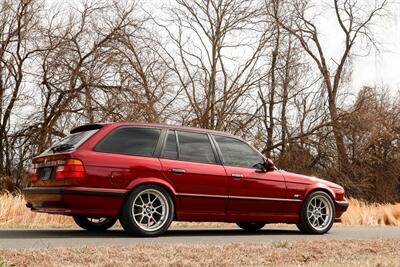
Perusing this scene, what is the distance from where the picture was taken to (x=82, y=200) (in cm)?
838

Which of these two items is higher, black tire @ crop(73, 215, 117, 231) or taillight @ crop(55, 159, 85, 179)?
taillight @ crop(55, 159, 85, 179)

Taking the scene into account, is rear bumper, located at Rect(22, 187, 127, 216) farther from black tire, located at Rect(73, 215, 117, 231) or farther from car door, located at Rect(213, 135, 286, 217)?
car door, located at Rect(213, 135, 286, 217)

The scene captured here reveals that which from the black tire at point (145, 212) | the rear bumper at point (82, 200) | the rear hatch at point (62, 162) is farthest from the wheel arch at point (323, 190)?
the rear hatch at point (62, 162)

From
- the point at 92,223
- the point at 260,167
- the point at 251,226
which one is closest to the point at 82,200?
the point at 92,223

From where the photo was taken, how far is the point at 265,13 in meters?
→ 23.3

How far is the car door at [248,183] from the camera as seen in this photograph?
9719 mm

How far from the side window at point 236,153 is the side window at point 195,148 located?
0.80ft

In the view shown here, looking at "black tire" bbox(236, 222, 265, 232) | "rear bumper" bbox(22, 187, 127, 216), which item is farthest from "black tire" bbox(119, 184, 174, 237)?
"black tire" bbox(236, 222, 265, 232)

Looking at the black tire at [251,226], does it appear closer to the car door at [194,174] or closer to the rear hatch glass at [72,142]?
the car door at [194,174]

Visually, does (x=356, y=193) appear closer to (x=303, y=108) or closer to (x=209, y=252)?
(x=303, y=108)

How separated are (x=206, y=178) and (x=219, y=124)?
1318 cm

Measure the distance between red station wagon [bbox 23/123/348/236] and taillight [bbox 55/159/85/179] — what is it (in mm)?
13

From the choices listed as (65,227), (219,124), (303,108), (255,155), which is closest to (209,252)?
(255,155)

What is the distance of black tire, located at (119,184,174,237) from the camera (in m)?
8.61
